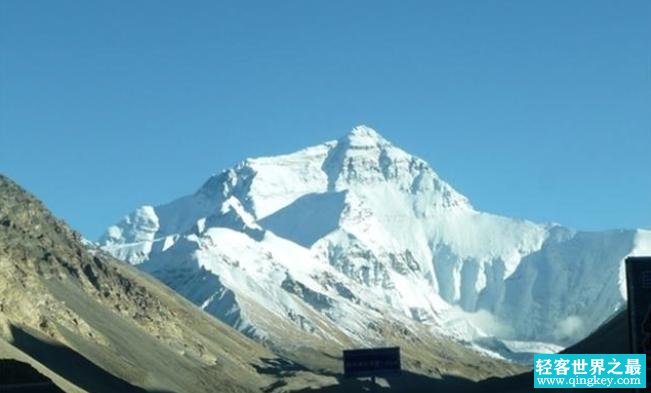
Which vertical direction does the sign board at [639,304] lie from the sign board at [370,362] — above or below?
below

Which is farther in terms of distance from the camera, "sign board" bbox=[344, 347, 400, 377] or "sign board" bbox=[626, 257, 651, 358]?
"sign board" bbox=[344, 347, 400, 377]

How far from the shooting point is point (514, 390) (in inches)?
6526

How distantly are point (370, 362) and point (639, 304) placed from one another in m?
128

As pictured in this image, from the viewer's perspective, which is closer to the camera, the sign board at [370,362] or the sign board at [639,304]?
the sign board at [639,304]

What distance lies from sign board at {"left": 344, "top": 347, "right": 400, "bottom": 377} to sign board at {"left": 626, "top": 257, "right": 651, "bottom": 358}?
412 ft

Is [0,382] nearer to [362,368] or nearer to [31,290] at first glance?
[362,368]

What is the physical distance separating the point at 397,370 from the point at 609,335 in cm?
4635

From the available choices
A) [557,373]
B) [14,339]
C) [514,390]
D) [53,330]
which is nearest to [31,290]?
[53,330]

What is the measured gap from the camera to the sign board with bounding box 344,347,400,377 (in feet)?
526

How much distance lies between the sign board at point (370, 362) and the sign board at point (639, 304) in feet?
412

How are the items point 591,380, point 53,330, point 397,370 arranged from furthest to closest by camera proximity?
point 53,330, point 397,370, point 591,380

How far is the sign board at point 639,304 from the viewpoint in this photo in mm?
34156

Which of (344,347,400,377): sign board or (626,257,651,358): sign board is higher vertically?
(344,347,400,377): sign board

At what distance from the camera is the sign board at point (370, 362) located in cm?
16025
